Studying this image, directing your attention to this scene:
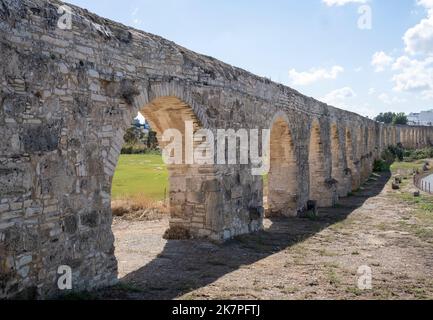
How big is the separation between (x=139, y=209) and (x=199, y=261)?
236 inches

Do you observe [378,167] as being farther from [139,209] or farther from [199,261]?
[199,261]

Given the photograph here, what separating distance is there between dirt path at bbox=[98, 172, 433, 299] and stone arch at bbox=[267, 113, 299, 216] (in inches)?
42.4

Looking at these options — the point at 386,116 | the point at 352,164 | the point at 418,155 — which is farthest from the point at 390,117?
the point at 352,164

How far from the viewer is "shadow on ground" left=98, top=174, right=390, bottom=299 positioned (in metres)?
6.23

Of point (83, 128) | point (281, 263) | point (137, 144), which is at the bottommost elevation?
point (281, 263)

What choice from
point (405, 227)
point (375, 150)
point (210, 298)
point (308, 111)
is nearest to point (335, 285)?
point (210, 298)

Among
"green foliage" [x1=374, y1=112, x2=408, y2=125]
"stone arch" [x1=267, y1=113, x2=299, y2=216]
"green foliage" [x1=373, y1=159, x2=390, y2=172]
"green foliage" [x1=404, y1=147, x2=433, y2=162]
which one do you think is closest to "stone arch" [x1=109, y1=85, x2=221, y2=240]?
"stone arch" [x1=267, y1=113, x2=299, y2=216]

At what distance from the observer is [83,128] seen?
6.03 m

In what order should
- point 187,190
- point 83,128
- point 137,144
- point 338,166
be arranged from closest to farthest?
point 83,128, point 187,190, point 338,166, point 137,144

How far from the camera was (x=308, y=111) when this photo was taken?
578 inches

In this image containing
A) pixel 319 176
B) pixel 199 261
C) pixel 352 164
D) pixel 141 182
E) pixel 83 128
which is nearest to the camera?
pixel 83 128

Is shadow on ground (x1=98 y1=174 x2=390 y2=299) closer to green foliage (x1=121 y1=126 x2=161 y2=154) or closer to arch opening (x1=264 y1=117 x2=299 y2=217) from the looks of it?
arch opening (x1=264 y1=117 x2=299 y2=217)

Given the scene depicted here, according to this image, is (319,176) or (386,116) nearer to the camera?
(319,176)
